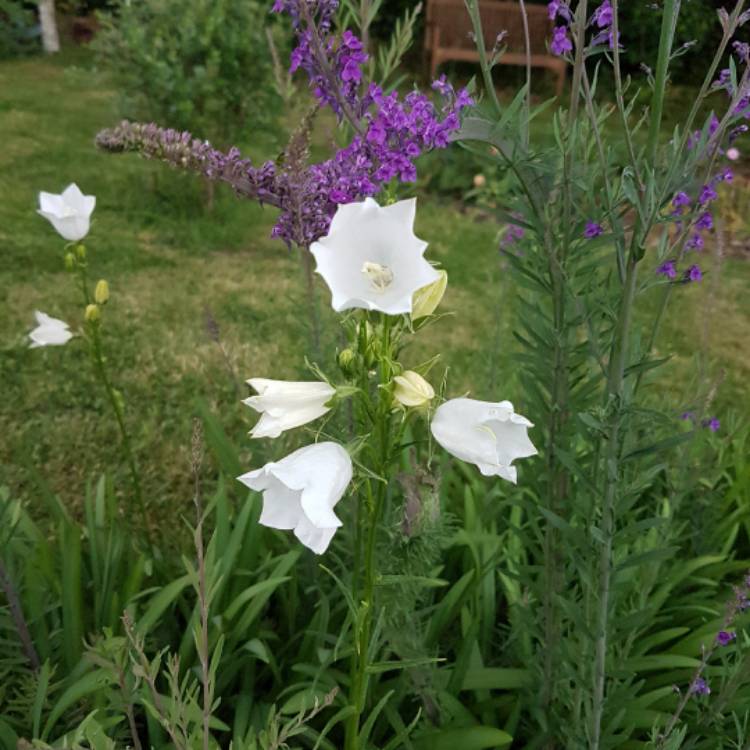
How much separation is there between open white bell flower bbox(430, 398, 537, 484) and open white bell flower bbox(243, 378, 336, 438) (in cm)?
14

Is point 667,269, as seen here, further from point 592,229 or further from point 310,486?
point 310,486

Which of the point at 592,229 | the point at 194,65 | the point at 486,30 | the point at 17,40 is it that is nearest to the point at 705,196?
the point at 592,229

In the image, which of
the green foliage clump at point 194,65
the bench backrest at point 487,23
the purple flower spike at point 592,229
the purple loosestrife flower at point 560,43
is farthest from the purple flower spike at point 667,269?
the bench backrest at point 487,23

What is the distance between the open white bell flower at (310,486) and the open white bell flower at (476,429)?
129 millimetres

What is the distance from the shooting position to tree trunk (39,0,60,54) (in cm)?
1033

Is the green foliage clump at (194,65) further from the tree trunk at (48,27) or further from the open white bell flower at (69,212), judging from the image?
the tree trunk at (48,27)

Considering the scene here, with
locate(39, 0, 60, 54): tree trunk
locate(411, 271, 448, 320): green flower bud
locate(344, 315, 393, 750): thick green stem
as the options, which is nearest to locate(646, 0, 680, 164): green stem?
locate(411, 271, 448, 320): green flower bud

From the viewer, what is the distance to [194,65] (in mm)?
5930

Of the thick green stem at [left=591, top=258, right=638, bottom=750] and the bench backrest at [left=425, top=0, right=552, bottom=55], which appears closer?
the thick green stem at [left=591, top=258, right=638, bottom=750]

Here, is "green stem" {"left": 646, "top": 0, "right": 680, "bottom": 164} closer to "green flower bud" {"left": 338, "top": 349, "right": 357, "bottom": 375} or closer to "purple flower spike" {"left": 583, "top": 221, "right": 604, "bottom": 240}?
"purple flower spike" {"left": 583, "top": 221, "right": 604, "bottom": 240}

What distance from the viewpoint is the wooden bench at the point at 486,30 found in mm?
9883

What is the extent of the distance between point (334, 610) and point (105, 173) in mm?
5114

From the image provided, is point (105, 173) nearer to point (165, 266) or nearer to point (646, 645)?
point (165, 266)

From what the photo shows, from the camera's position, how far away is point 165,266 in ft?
16.7
